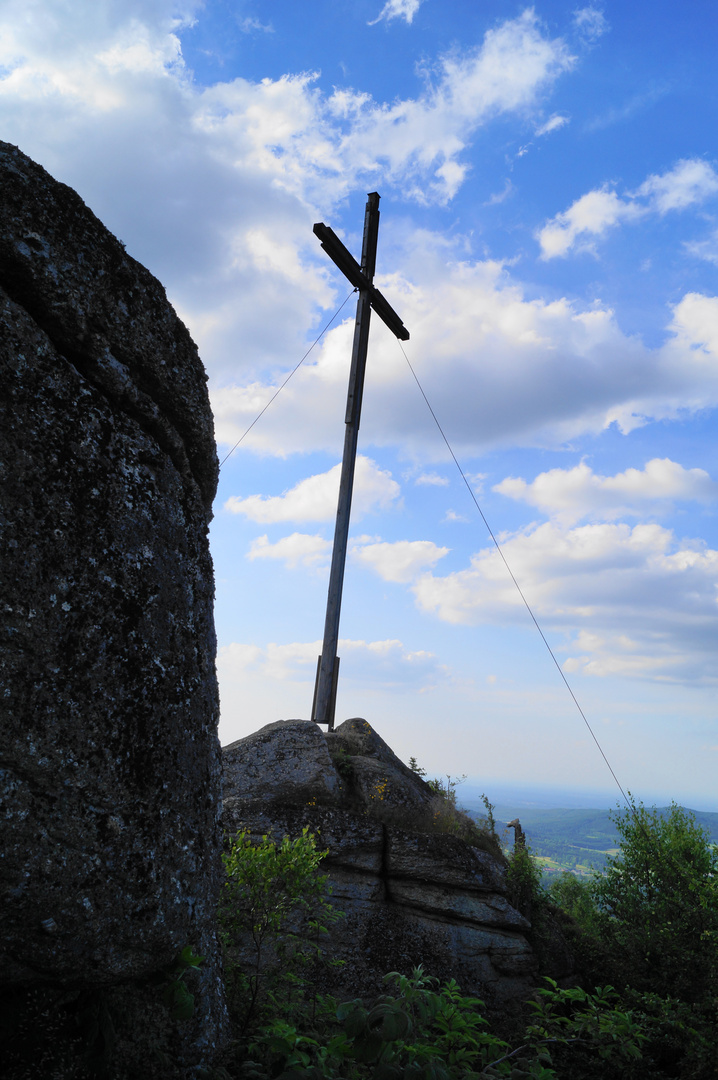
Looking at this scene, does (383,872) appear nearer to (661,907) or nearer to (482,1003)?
(661,907)

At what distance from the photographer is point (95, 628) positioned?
3521 mm

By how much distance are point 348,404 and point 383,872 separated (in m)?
8.01

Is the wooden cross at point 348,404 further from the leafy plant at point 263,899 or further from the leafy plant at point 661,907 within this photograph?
the leafy plant at point 661,907

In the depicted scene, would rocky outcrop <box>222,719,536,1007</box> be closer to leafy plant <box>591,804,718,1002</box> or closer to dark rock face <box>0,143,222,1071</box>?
leafy plant <box>591,804,718,1002</box>

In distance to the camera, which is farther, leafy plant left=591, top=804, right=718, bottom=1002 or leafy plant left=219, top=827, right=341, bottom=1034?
leafy plant left=591, top=804, right=718, bottom=1002

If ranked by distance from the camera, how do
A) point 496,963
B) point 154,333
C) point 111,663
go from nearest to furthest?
1. point 111,663
2. point 154,333
3. point 496,963

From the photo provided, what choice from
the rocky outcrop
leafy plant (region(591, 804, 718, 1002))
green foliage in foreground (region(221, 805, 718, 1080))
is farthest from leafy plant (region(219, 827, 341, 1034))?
leafy plant (region(591, 804, 718, 1002))

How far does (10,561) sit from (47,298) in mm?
1595

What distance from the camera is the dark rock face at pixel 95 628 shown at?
3129 millimetres

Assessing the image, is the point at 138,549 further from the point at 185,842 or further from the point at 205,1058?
the point at 205,1058

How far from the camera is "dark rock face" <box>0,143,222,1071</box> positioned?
3129 millimetres

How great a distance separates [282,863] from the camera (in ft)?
16.8

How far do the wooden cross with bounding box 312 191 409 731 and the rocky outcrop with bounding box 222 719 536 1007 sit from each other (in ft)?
3.96

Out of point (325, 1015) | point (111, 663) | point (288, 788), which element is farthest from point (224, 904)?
point (288, 788)
